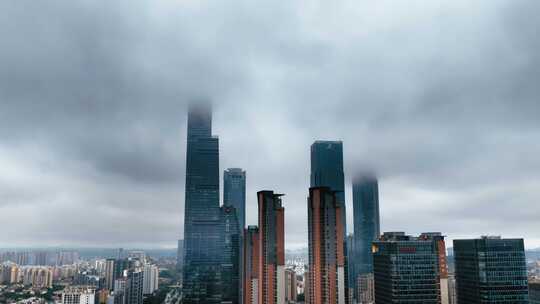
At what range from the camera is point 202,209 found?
10812 centimetres

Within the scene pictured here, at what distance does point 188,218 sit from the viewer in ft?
353

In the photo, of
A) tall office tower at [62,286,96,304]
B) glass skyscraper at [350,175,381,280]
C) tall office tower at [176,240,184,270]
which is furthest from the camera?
glass skyscraper at [350,175,381,280]

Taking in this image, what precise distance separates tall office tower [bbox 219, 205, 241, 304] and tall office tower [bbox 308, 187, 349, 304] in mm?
51948

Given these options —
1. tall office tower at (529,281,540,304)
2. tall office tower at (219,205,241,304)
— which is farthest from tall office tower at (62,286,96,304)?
tall office tower at (529,281,540,304)

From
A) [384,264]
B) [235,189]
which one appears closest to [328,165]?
[235,189]

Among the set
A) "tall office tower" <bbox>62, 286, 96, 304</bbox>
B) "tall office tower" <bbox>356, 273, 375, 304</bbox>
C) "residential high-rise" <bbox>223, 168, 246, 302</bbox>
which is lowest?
"tall office tower" <bbox>356, 273, 375, 304</bbox>

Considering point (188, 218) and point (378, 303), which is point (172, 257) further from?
point (378, 303)

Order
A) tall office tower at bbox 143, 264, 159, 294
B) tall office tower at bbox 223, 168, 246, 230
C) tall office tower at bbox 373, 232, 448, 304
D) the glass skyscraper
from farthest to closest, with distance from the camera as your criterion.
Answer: the glass skyscraper < tall office tower at bbox 223, 168, 246, 230 < tall office tower at bbox 143, 264, 159, 294 < tall office tower at bbox 373, 232, 448, 304

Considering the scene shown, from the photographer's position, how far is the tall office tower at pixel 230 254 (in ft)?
345

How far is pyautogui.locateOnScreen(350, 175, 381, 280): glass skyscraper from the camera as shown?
520ft

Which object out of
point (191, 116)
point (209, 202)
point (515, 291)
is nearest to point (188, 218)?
point (209, 202)

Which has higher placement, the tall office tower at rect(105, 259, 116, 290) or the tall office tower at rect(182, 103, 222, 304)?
the tall office tower at rect(182, 103, 222, 304)

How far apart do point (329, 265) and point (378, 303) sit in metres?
7.43

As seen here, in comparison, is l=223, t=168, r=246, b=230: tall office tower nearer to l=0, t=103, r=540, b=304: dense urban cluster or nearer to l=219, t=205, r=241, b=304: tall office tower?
l=0, t=103, r=540, b=304: dense urban cluster
